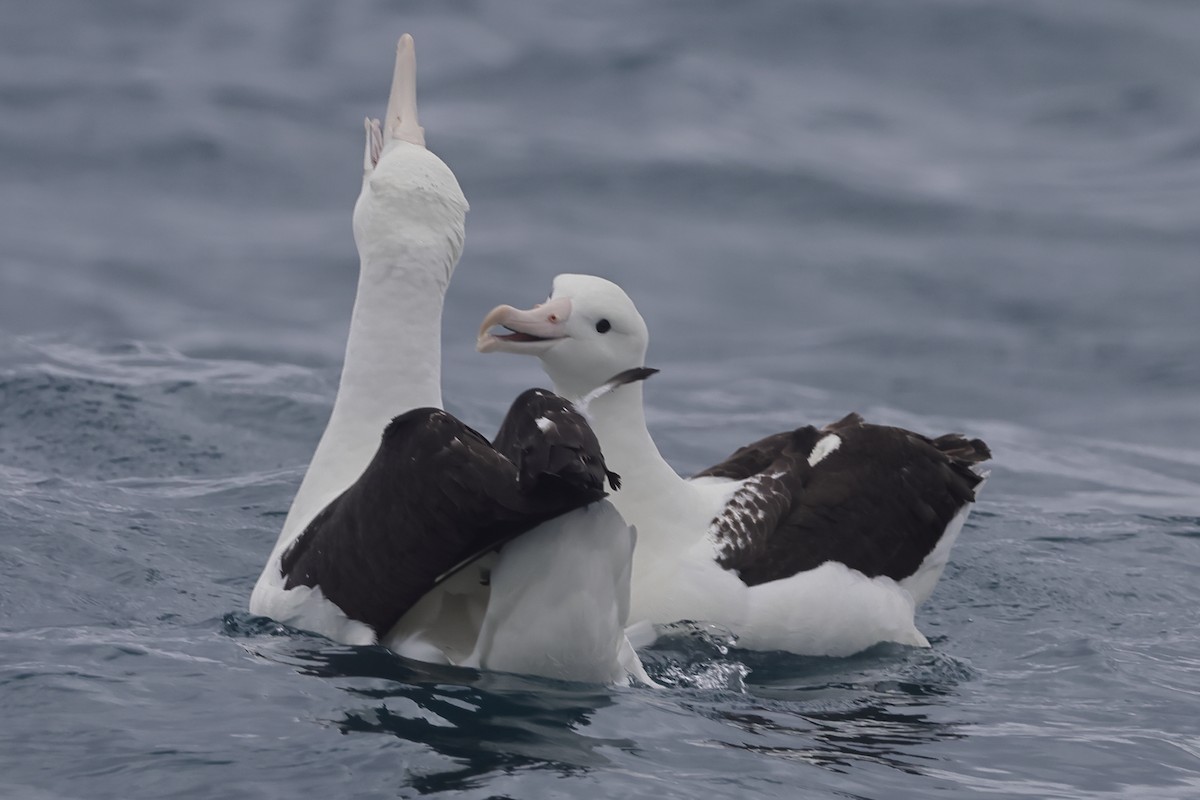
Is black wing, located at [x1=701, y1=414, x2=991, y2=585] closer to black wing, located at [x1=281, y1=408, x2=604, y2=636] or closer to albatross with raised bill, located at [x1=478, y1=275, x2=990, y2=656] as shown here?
albatross with raised bill, located at [x1=478, y1=275, x2=990, y2=656]

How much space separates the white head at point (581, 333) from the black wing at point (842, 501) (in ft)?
3.12

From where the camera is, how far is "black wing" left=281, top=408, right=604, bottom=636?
625cm

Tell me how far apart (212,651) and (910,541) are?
3.74 m

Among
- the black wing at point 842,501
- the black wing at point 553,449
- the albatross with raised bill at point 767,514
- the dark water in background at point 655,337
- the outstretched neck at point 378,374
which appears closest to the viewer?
the black wing at point 553,449

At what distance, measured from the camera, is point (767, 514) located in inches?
348

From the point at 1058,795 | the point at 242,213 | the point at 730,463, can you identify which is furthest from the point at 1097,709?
the point at 242,213

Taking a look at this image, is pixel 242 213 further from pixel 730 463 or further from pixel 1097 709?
pixel 1097 709

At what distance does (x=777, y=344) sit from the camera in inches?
653

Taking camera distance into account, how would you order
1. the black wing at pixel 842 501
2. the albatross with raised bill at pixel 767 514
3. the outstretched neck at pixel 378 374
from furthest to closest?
the black wing at pixel 842 501 → the albatross with raised bill at pixel 767 514 → the outstretched neck at pixel 378 374

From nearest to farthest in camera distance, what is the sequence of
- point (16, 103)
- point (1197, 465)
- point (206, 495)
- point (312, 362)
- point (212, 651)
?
point (212, 651) < point (206, 495) < point (1197, 465) < point (312, 362) < point (16, 103)

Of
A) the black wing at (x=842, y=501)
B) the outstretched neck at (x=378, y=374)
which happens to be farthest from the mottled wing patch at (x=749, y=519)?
the outstretched neck at (x=378, y=374)

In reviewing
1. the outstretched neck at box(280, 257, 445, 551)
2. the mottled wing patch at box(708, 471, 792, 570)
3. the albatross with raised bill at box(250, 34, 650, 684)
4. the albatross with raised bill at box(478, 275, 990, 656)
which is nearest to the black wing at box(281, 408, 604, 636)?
the albatross with raised bill at box(250, 34, 650, 684)

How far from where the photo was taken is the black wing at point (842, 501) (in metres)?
8.71

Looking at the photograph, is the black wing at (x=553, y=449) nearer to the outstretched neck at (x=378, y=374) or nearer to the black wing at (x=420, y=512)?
the black wing at (x=420, y=512)
